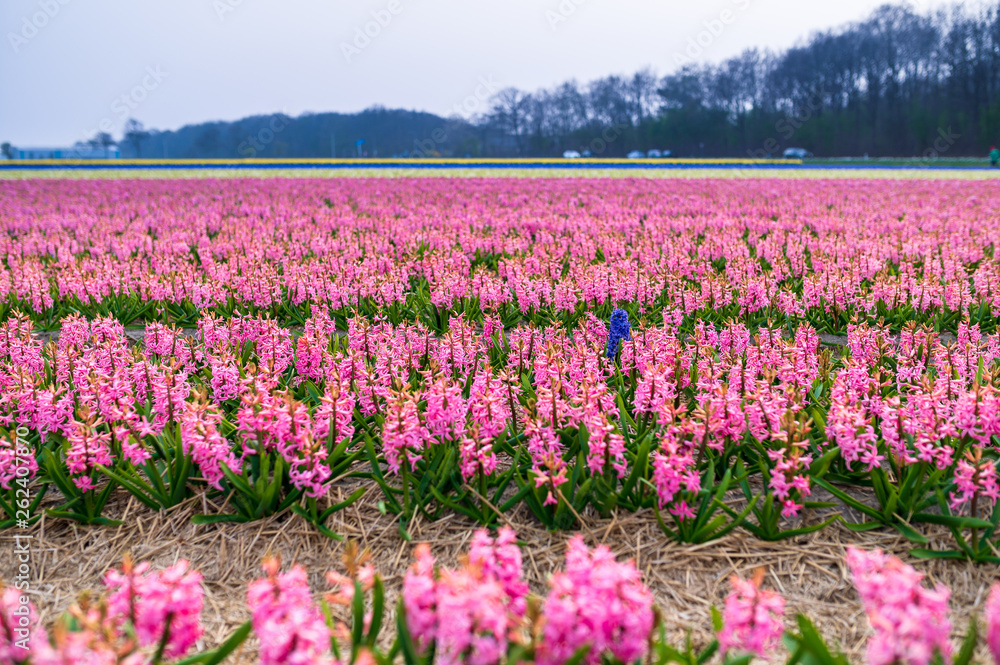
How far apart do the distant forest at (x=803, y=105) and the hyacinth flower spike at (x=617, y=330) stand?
72718 mm

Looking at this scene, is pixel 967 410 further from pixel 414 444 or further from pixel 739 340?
pixel 414 444

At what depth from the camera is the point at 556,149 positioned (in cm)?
8350

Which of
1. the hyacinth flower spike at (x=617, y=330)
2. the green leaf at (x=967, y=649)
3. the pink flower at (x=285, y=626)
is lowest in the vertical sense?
the green leaf at (x=967, y=649)

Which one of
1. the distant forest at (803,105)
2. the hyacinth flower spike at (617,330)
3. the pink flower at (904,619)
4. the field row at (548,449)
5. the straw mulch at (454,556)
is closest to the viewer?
the pink flower at (904,619)

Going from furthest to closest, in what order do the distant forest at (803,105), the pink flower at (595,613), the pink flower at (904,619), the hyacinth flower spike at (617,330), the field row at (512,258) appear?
the distant forest at (803,105), the field row at (512,258), the hyacinth flower spike at (617,330), the pink flower at (595,613), the pink flower at (904,619)

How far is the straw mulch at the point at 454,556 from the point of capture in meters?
2.43

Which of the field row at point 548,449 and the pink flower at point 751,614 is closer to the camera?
the pink flower at point 751,614

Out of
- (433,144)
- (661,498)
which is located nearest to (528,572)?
(661,498)

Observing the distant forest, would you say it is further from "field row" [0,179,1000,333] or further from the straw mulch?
the straw mulch

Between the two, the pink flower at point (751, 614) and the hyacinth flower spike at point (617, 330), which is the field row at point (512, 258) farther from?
the pink flower at point (751, 614)

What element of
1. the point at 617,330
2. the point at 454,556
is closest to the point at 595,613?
the point at 454,556

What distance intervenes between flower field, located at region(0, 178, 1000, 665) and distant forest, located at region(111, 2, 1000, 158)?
7238cm

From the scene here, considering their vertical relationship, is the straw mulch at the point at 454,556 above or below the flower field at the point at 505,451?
below

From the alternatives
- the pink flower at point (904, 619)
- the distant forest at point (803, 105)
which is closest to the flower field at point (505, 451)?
the pink flower at point (904, 619)
